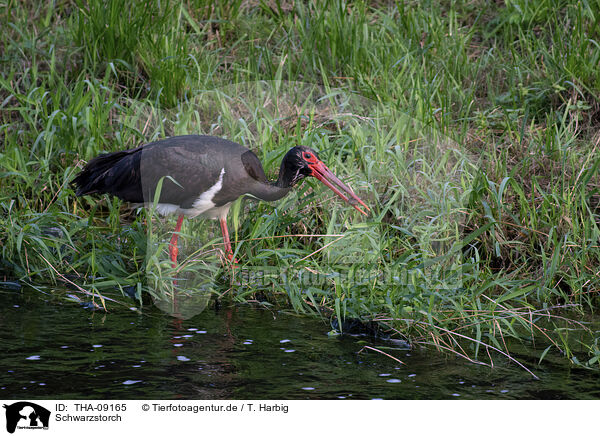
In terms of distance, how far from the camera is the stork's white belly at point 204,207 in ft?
18.7

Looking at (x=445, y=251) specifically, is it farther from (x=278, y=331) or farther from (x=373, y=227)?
(x=278, y=331)

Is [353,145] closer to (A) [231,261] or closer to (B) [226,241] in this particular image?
(B) [226,241]

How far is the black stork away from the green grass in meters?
0.21

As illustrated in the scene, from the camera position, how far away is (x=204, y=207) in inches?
228

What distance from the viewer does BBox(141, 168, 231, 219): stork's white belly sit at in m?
5.71

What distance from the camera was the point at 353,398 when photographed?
397 centimetres

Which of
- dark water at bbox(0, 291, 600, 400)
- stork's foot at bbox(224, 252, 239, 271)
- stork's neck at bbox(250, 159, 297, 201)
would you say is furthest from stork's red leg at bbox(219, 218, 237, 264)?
dark water at bbox(0, 291, 600, 400)

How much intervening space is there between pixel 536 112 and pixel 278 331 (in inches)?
134

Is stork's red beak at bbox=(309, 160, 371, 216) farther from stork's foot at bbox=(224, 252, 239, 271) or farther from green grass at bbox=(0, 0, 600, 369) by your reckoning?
stork's foot at bbox=(224, 252, 239, 271)
